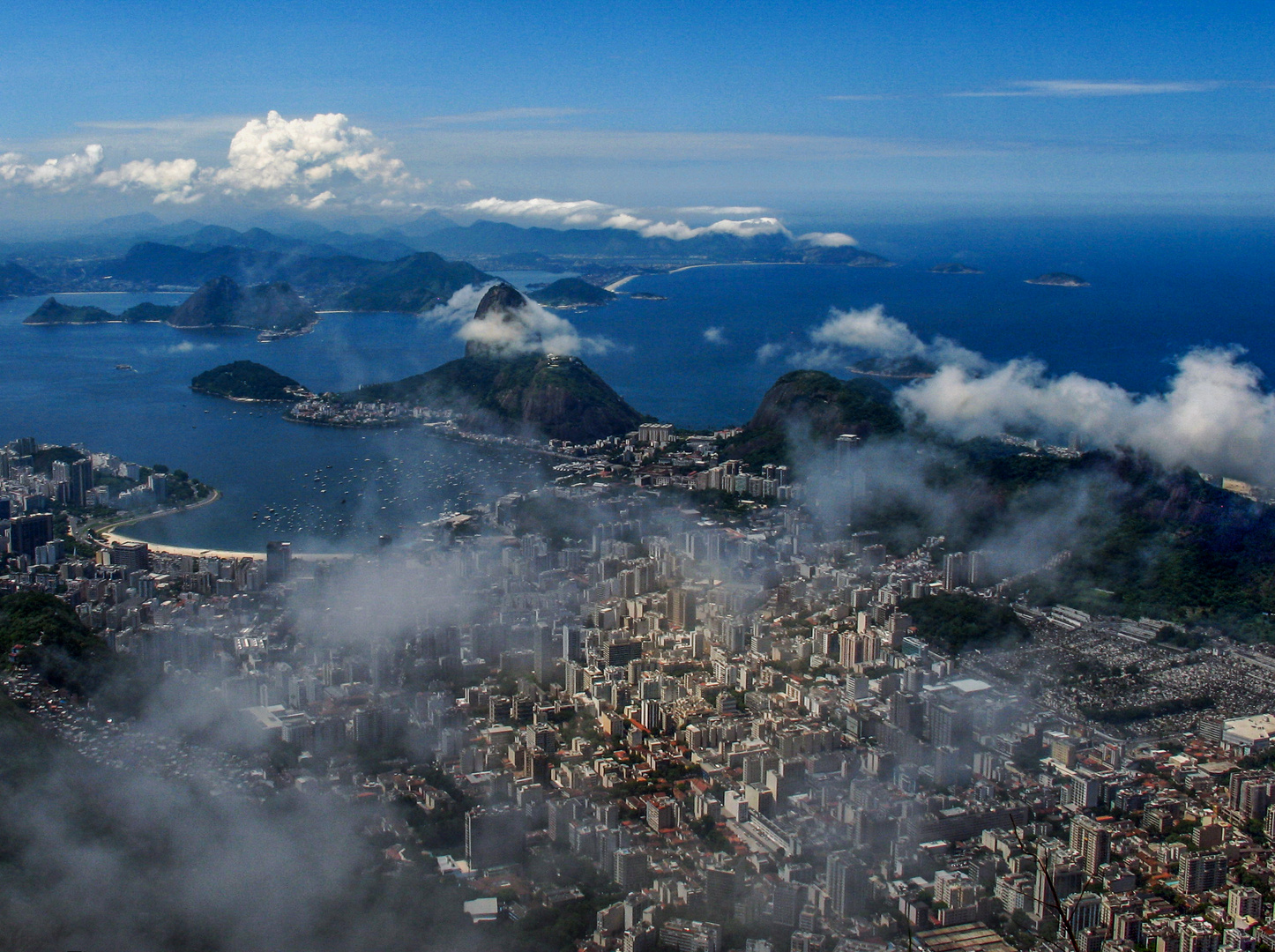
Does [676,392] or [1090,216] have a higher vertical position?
[1090,216]

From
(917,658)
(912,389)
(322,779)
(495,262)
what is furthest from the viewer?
(495,262)

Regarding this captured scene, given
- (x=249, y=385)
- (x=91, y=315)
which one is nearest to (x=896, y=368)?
(x=249, y=385)

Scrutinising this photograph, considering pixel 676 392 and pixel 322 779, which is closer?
pixel 322 779

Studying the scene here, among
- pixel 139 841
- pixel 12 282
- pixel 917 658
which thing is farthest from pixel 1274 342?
pixel 12 282

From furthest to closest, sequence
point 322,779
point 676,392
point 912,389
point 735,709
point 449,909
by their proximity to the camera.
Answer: point 676,392 < point 912,389 < point 735,709 < point 322,779 < point 449,909

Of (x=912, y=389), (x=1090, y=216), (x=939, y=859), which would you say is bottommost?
A: (x=939, y=859)

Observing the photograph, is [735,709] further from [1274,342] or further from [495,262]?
[495,262]

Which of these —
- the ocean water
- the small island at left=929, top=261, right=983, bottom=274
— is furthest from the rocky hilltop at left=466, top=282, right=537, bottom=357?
the small island at left=929, top=261, right=983, bottom=274
